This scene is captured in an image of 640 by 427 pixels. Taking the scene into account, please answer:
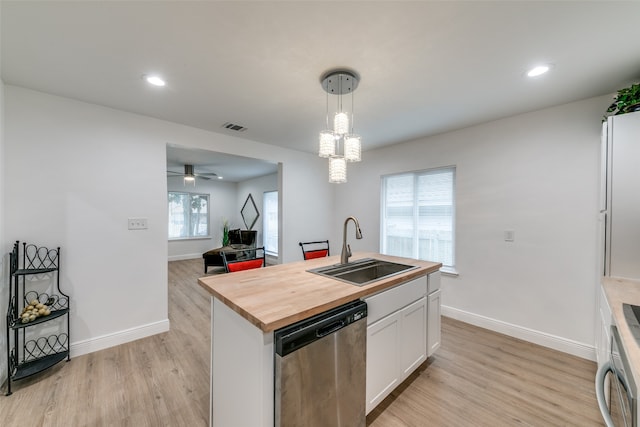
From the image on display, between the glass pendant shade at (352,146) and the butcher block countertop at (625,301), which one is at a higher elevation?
the glass pendant shade at (352,146)

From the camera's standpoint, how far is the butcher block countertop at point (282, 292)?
1111 mm

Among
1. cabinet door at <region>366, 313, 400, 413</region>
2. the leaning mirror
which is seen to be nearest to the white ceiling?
cabinet door at <region>366, 313, 400, 413</region>

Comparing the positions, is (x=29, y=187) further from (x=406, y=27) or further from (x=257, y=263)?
(x=406, y=27)

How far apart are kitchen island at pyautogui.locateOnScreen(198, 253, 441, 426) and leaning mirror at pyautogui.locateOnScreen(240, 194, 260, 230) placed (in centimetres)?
578

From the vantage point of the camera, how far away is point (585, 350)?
2303 millimetres

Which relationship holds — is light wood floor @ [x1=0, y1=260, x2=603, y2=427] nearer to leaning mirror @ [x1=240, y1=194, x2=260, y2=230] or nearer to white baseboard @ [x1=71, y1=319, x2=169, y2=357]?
white baseboard @ [x1=71, y1=319, x2=169, y2=357]

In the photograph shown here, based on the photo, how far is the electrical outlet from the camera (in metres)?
2.63

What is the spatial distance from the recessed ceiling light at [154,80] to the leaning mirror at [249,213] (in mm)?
5274

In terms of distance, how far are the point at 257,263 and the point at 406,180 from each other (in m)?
2.64

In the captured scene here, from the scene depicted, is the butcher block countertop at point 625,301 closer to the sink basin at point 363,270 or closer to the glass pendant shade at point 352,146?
the sink basin at point 363,270

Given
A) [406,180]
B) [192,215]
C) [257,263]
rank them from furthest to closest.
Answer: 1. [192,215]
2. [406,180]
3. [257,263]

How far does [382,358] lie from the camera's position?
164cm

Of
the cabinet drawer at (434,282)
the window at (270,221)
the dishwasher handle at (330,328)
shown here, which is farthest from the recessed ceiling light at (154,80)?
the window at (270,221)

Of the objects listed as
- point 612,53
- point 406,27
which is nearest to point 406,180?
point 612,53
